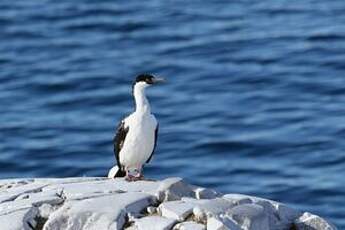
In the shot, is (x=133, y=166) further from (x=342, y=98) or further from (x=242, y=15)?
(x=242, y=15)

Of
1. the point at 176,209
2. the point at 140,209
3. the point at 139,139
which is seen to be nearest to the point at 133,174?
the point at 139,139

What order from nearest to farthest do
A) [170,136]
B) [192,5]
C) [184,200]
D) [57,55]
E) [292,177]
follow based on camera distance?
[184,200] < [292,177] < [170,136] < [57,55] < [192,5]

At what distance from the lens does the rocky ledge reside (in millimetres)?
14889

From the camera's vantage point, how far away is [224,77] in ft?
106

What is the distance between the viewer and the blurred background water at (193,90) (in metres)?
27.6

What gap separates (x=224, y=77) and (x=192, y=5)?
20.6 feet

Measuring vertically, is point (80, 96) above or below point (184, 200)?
below

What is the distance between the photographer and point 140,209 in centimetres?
1520

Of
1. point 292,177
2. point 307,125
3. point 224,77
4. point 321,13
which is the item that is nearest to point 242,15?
point 321,13

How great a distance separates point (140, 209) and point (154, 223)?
42cm

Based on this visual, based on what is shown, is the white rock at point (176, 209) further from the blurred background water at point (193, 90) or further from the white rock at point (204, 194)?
the blurred background water at point (193, 90)

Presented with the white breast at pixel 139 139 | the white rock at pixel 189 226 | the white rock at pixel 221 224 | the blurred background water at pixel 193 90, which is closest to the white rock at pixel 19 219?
the white rock at pixel 189 226

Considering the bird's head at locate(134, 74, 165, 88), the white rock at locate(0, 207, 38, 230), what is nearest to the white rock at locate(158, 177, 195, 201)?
the white rock at locate(0, 207, 38, 230)

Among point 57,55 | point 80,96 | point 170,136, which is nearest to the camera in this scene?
point 170,136
